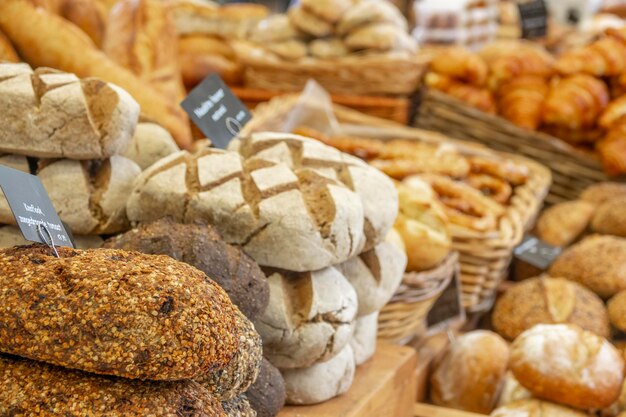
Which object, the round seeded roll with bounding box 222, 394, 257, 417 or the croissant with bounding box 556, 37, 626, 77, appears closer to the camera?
the round seeded roll with bounding box 222, 394, 257, 417

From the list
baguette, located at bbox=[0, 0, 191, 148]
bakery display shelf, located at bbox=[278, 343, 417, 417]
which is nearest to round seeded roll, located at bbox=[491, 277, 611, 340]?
bakery display shelf, located at bbox=[278, 343, 417, 417]

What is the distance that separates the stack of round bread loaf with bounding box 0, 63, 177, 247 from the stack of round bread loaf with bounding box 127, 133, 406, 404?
0.23 feet

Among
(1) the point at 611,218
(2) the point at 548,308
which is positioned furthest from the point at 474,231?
(1) the point at 611,218

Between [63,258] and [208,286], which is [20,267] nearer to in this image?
[63,258]

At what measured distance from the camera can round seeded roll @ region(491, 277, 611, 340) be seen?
228cm

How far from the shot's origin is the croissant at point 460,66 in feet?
11.8

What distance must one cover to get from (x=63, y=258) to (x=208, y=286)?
174mm

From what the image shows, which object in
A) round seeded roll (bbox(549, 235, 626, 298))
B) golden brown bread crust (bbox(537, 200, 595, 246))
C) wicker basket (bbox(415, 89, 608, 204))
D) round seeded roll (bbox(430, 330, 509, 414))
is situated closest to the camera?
round seeded roll (bbox(430, 330, 509, 414))

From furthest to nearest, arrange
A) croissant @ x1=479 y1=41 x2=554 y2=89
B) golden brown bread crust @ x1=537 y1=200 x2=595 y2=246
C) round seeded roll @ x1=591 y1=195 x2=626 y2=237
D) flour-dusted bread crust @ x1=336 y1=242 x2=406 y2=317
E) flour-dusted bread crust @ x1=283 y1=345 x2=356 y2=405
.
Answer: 1. croissant @ x1=479 y1=41 x2=554 y2=89
2. golden brown bread crust @ x1=537 y1=200 x2=595 y2=246
3. round seeded roll @ x1=591 y1=195 x2=626 y2=237
4. flour-dusted bread crust @ x1=336 y1=242 x2=406 y2=317
5. flour-dusted bread crust @ x1=283 y1=345 x2=356 y2=405

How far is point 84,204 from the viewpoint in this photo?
1.34 metres

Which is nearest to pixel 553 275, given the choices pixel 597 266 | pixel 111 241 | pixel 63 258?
pixel 597 266

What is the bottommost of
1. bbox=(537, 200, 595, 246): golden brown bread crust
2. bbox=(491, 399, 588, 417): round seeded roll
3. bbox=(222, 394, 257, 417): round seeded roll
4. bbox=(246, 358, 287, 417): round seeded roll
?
bbox=(537, 200, 595, 246): golden brown bread crust

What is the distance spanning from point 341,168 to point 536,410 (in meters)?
0.76

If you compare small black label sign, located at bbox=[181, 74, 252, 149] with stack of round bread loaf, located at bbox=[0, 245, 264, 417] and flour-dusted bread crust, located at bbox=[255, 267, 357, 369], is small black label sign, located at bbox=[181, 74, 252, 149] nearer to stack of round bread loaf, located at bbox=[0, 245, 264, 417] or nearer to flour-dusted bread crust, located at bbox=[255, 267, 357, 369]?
flour-dusted bread crust, located at bbox=[255, 267, 357, 369]
